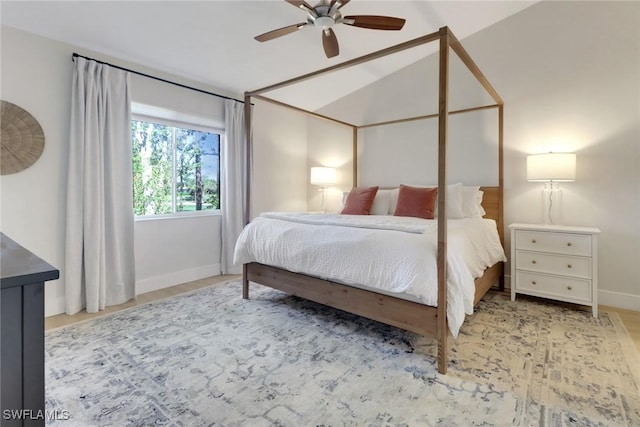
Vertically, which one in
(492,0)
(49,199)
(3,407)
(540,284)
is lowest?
(540,284)

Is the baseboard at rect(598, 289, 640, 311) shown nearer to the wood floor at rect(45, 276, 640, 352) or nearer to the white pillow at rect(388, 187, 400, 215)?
the wood floor at rect(45, 276, 640, 352)

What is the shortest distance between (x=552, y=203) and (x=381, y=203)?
1673mm

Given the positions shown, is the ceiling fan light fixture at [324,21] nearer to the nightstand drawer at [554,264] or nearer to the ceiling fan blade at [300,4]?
the ceiling fan blade at [300,4]

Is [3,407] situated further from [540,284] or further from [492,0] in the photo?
[492,0]

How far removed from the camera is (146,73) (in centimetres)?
318

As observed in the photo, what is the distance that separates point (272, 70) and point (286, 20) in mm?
804

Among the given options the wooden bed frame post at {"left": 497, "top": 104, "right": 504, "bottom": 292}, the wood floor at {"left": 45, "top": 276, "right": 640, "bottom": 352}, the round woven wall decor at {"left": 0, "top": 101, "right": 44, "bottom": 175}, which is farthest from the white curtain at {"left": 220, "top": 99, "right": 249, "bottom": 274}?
the wooden bed frame post at {"left": 497, "top": 104, "right": 504, "bottom": 292}

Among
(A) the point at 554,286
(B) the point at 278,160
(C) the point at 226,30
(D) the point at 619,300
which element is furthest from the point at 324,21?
(D) the point at 619,300

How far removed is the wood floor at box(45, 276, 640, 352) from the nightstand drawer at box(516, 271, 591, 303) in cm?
28

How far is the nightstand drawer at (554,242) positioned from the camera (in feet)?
8.71

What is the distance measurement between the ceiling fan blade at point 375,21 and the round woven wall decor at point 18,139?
253 centimetres

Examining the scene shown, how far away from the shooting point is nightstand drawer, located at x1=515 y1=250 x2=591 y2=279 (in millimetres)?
2662

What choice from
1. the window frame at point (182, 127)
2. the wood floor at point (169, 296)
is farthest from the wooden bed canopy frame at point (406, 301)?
the window frame at point (182, 127)

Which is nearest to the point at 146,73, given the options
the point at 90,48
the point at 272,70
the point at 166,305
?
the point at 90,48
